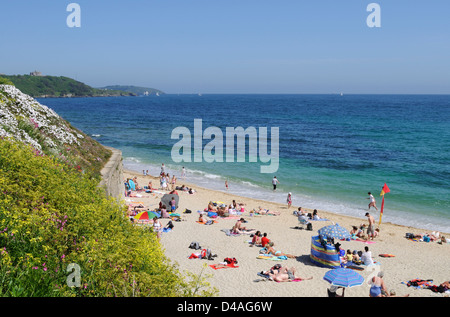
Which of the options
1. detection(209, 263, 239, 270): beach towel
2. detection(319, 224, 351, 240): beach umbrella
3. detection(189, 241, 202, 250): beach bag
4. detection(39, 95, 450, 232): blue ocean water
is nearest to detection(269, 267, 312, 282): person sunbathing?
detection(209, 263, 239, 270): beach towel

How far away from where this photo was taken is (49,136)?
16031 millimetres

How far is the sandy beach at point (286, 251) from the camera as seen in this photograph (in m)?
12.2

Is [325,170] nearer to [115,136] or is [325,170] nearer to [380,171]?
[380,171]

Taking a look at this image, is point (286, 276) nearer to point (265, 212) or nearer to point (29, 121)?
point (265, 212)

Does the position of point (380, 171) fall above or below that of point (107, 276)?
below

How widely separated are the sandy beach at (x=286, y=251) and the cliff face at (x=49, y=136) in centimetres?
439

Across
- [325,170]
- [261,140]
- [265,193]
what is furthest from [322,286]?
[261,140]

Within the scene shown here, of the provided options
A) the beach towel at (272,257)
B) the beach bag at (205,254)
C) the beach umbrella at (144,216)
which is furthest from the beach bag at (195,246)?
the beach umbrella at (144,216)

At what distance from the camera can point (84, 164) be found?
50.7ft

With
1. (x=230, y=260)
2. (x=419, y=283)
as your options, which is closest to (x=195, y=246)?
(x=230, y=260)

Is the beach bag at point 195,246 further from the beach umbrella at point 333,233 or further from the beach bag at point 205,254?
the beach umbrella at point 333,233

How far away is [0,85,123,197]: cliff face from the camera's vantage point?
1335 cm
